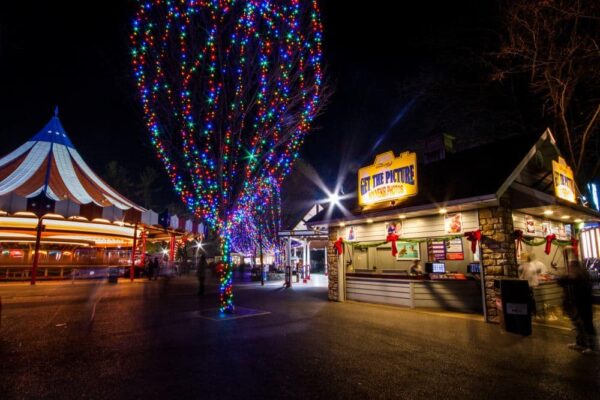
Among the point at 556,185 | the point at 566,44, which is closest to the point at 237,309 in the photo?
the point at 556,185

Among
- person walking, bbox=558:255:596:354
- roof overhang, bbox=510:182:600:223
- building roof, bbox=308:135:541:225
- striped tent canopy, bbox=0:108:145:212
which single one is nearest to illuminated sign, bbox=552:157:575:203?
roof overhang, bbox=510:182:600:223

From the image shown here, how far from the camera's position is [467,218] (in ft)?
32.9

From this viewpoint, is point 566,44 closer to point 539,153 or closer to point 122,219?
point 539,153

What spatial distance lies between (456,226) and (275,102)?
658 cm

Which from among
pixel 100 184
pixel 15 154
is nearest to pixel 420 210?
pixel 100 184

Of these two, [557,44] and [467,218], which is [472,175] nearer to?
[467,218]

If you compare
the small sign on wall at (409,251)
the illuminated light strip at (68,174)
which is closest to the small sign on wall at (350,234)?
the small sign on wall at (409,251)

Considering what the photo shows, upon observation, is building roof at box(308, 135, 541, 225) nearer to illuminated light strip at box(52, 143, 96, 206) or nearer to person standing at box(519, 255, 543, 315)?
person standing at box(519, 255, 543, 315)

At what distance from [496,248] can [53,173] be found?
20.7m

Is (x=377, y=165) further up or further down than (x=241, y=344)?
further up

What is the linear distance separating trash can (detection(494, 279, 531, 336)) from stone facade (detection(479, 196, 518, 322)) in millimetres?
964

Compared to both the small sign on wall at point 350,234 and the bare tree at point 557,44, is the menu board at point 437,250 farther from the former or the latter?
the bare tree at point 557,44

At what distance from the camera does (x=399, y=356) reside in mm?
5707

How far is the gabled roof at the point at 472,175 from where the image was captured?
9117 millimetres
